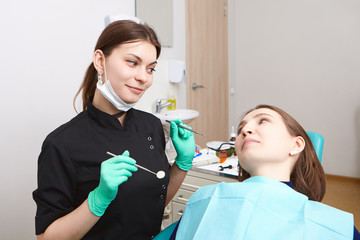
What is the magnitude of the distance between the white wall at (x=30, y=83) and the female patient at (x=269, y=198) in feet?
3.29

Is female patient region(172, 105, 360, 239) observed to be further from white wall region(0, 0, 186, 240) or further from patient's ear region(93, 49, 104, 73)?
white wall region(0, 0, 186, 240)

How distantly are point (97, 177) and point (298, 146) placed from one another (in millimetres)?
736

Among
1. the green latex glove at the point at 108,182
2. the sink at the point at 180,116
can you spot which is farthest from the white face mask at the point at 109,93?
the sink at the point at 180,116

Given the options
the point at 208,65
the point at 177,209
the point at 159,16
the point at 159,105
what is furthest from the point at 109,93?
the point at 208,65

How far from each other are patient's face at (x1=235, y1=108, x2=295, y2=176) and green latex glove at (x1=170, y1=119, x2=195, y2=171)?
0.71 feet

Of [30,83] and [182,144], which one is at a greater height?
[30,83]

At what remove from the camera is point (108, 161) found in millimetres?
861

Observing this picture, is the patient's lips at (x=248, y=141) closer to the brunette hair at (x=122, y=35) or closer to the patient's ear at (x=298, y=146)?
the patient's ear at (x=298, y=146)

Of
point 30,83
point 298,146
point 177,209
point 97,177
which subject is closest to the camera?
point 97,177

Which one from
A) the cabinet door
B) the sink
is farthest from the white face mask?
the sink

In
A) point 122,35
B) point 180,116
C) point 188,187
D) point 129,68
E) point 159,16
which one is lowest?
point 188,187

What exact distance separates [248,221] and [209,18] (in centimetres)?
282

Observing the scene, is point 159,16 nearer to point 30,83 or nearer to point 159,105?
point 159,105

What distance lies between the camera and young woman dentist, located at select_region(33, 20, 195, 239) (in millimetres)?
862
